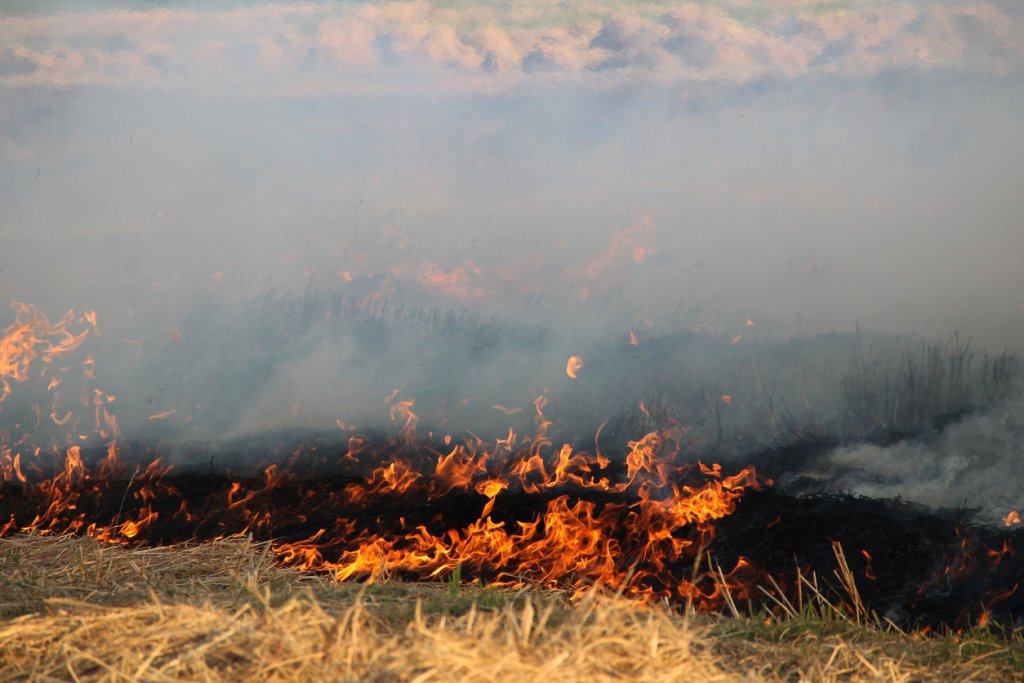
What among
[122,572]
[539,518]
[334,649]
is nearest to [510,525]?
[539,518]

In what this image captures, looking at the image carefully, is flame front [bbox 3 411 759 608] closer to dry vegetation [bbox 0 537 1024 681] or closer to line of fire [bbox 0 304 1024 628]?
line of fire [bbox 0 304 1024 628]

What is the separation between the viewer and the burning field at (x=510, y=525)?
5.92 m

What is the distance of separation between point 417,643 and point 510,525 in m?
4.17

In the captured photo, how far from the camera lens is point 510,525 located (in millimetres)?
7074

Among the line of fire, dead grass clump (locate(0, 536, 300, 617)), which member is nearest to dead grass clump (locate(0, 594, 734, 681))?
dead grass clump (locate(0, 536, 300, 617))

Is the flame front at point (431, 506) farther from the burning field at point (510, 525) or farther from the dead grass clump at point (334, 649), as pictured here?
the dead grass clump at point (334, 649)

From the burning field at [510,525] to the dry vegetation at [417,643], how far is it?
0.15 m

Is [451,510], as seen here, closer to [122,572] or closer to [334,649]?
[122,572]

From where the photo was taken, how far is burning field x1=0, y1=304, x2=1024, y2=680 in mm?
5922

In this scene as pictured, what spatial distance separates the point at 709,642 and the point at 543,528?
10.7 feet

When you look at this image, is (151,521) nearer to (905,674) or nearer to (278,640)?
(278,640)

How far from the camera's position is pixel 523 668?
285 cm

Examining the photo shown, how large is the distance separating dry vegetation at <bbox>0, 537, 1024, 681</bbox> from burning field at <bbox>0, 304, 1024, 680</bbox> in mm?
147

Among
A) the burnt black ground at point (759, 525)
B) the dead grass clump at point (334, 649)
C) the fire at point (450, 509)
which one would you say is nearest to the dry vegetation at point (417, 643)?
the dead grass clump at point (334, 649)
